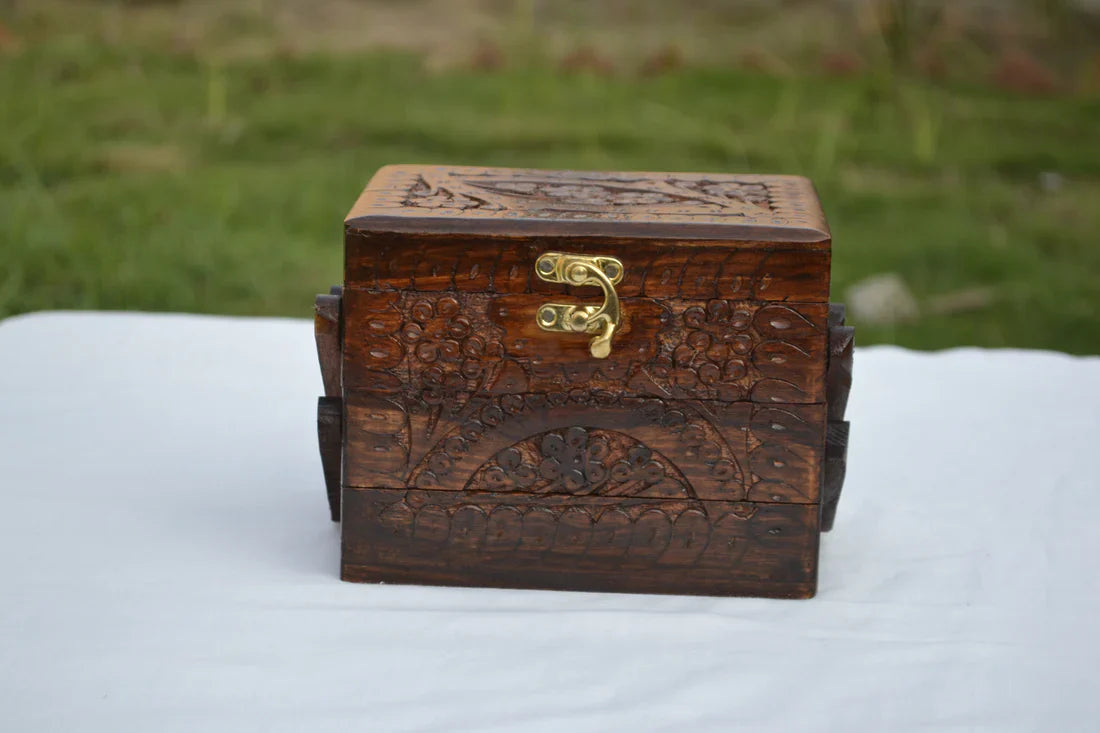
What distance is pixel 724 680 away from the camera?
129 centimetres

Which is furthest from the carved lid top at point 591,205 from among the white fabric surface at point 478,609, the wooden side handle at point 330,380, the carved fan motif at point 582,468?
the white fabric surface at point 478,609

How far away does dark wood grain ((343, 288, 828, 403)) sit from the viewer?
4.68ft

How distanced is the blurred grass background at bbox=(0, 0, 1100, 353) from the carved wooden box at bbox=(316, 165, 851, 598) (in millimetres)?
2199

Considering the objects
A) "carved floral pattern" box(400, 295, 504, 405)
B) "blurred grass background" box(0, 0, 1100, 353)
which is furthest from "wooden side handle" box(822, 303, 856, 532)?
"blurred grass background" box(0, 0, 1100, 353)

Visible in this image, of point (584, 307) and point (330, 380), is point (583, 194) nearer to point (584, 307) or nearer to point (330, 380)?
point (584, 307)

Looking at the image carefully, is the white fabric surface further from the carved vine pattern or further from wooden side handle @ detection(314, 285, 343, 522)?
the carved vine pattern

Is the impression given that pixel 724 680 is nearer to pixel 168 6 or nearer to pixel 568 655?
pixel 568 655

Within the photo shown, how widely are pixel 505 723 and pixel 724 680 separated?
9.3 inches

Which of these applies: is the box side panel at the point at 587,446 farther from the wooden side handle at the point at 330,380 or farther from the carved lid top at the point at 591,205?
the carved lid top at the point at 591,205

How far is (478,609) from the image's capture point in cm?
144

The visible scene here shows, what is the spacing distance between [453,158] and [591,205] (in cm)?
275

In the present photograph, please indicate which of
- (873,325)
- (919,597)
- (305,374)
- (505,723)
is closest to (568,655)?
(505,723)

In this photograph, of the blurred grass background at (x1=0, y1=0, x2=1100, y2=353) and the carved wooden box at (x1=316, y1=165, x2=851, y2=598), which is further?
the blurred grass background at (x1=0, y1=0, x2=1100, y2=353)

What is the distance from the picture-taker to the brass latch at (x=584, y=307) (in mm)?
1407
